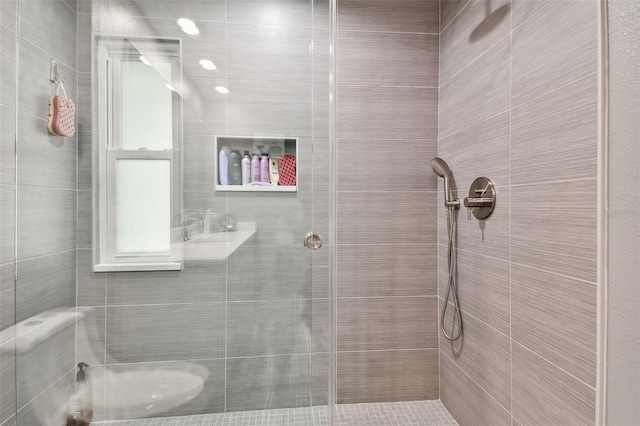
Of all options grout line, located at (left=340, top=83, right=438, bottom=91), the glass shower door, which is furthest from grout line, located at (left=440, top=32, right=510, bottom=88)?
the glass shower door

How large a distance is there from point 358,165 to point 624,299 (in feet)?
3.90

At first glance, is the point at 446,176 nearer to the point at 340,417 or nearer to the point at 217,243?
the point at 217,243

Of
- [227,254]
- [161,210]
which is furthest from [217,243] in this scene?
[161,210]

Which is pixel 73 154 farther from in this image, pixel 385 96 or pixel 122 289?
pixel 385 96

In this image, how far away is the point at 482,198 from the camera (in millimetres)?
1332

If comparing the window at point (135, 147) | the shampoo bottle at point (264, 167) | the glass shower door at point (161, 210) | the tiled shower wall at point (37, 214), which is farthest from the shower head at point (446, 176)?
the tiled shower wall at point (37, 214)

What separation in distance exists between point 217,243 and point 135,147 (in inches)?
15.4

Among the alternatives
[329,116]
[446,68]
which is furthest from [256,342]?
[446,68]

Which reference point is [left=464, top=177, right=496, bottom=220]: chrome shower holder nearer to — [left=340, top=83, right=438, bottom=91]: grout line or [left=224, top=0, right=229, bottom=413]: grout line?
[left=340, top=83, right=438, bottom=91]: grout line

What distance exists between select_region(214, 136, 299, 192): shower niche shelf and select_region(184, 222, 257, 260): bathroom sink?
0.40ft

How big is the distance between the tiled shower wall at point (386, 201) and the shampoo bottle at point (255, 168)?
69cm

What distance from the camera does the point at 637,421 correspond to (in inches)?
27.3

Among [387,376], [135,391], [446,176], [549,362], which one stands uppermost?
[446,176]

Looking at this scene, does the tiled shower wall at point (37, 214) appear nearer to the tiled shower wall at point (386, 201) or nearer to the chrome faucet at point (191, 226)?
the chrome faucet at point (191, 226)
